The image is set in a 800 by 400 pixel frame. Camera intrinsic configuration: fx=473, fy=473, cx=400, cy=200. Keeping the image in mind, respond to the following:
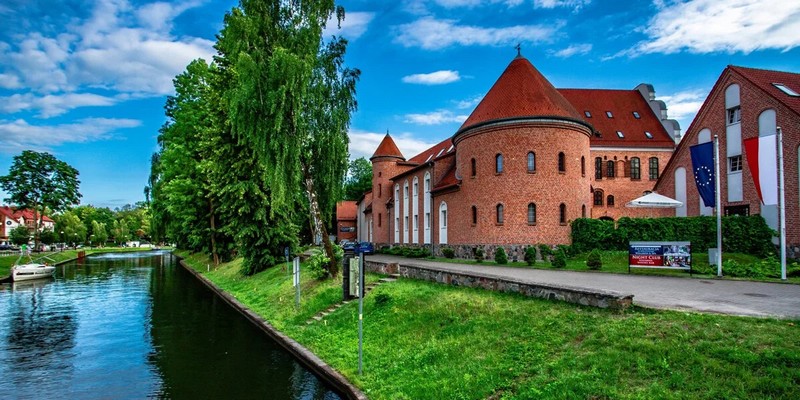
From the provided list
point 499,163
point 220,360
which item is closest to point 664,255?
point 499,163

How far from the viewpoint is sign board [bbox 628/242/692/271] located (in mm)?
15688

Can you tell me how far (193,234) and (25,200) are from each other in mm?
33850

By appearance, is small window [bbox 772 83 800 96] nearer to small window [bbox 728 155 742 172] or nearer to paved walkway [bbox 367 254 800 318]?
small window [bbox 728 155 742 172]

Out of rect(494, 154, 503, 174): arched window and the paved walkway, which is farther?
rect(494, 154, 503, 174): arched window

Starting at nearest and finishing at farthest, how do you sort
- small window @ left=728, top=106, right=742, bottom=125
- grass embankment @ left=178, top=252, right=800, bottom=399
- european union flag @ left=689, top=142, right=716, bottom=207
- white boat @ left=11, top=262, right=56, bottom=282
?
grass embankment @ left=178, top=252, right=800, bottom=399, european union flag @ left=689, top=142, right=716, bottom=207, small window @ left=728, top=106, right=742, bottom=125, white boat @ left=11, top=262, right=56, bottom=282

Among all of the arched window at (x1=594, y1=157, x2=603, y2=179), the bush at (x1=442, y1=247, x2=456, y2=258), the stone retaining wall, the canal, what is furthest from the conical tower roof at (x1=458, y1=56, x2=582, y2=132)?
the canal

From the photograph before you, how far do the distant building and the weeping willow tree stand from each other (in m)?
19.9

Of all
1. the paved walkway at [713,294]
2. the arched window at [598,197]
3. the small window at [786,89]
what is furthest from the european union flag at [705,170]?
the arched window at [598,197]

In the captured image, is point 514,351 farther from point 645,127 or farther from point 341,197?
point 645,127

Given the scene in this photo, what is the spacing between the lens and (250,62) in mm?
16547

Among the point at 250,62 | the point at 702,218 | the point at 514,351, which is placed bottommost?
the point at 514,351

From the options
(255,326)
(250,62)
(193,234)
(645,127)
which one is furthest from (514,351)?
(645,127)

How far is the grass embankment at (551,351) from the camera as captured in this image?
5.79 metres

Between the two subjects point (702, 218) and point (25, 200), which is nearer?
point (702, 218)
